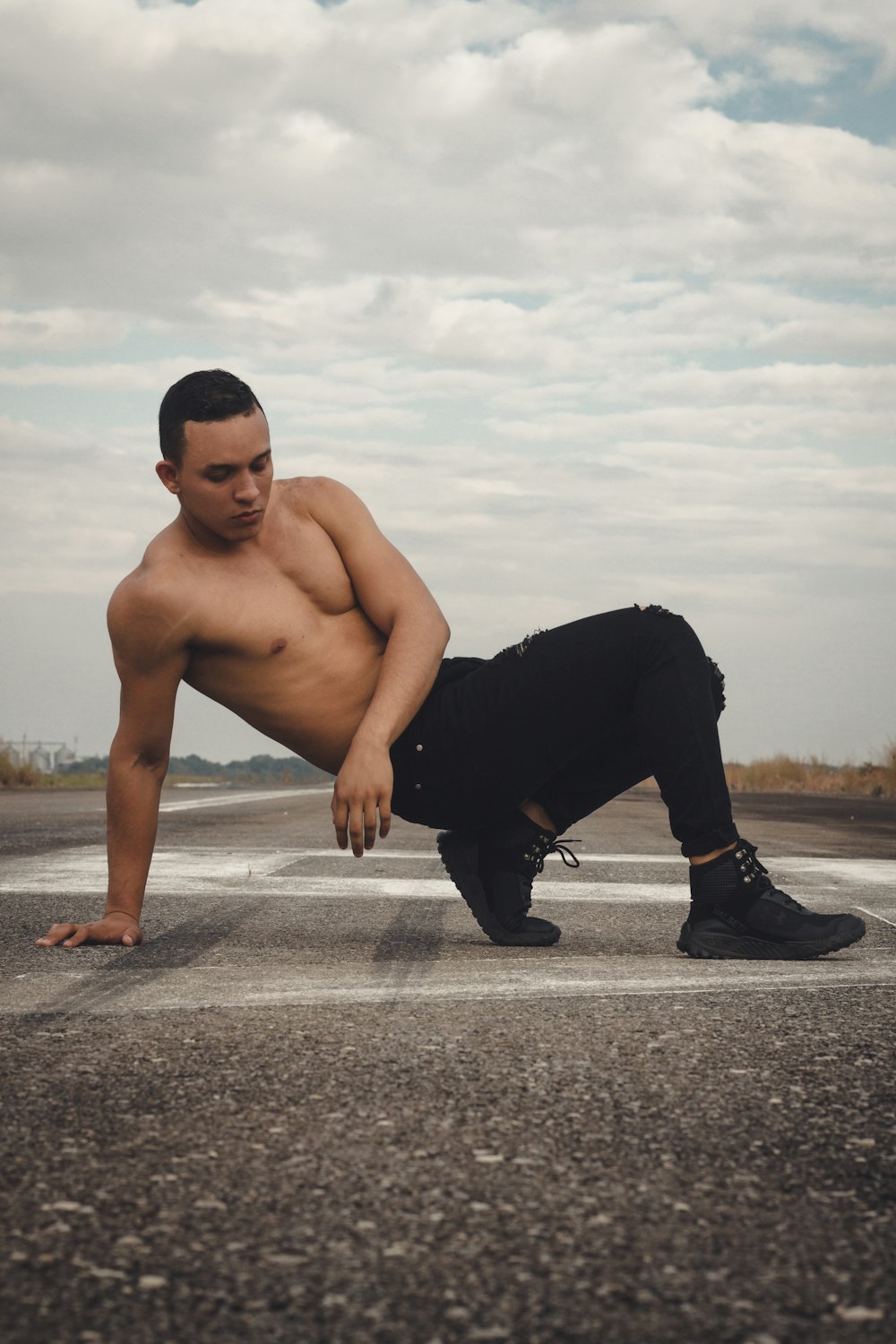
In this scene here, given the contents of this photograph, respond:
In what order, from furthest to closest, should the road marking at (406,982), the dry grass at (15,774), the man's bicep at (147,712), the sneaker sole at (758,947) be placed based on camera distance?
the dry grass at (15,774)
the man's bicep at (147,712)
the sneaker sole at (758,947)
the road marking at (406,982)

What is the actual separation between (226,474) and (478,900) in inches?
51.4

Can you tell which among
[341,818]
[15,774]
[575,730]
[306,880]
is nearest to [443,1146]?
[341,818]

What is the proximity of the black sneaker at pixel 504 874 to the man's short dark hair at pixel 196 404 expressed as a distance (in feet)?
4.18

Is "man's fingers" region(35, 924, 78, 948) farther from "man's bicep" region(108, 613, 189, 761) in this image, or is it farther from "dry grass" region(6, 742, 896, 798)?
"dry grass" region(6, 742, 896, 798)

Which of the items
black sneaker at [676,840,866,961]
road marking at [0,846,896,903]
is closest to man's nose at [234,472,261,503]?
black sneaker at [676,840,866,961]

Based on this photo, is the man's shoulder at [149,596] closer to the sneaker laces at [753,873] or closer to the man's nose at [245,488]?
the man's nose at [245,488]

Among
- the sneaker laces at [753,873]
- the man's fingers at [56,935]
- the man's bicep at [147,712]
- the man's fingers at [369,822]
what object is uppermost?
the man's bicep at [147,712]

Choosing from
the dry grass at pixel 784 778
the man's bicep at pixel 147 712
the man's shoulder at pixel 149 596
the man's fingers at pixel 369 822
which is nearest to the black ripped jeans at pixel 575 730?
the man's fingers at pixel 369 822

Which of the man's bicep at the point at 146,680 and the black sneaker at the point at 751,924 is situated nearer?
the black sneaker at the point at 751,924

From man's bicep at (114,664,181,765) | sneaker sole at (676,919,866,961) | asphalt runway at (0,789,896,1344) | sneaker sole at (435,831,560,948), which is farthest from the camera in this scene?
sneaker sole at (435,831,560,948)

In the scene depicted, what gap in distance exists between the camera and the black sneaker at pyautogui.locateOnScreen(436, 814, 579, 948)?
3510mm

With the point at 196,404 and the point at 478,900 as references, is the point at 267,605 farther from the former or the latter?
the point at 478,900

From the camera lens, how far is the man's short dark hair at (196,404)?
3.20 m

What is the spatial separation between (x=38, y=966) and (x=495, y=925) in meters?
1.21
